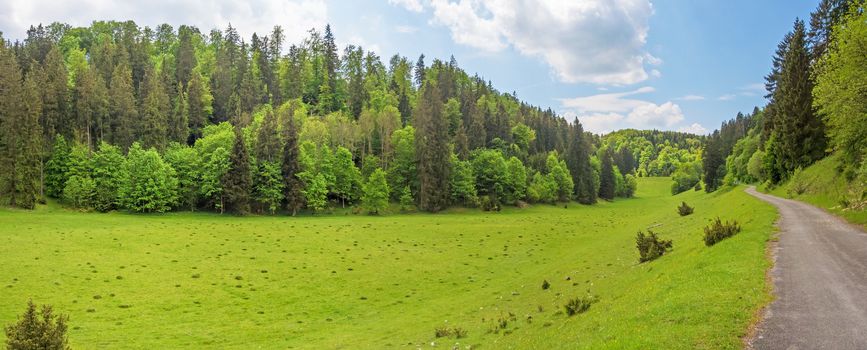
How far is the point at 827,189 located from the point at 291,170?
80648 mm

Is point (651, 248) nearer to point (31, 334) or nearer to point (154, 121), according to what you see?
point (31, 334)

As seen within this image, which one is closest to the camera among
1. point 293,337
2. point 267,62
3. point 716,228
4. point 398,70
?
point 293,337

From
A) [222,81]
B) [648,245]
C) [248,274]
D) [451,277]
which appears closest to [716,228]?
[648,245]

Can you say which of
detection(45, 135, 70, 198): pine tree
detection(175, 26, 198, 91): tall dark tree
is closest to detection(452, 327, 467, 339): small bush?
detection(45, 135, 70, 198): pine tree

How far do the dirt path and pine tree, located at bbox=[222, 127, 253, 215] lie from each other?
79.7 metres

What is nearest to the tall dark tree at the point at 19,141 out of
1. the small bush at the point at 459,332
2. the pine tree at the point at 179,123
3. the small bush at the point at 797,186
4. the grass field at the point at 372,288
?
the grass field at the point at 372,288

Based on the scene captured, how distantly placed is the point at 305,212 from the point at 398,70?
364ft

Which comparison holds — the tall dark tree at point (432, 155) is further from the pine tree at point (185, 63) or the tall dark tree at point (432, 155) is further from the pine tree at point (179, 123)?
the pine tree at point (185, 63)

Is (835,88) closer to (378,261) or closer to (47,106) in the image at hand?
(378,261)

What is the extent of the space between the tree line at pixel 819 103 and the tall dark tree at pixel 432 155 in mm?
60434

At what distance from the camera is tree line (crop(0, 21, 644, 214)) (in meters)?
80.6

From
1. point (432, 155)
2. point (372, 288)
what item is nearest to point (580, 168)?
point (432, 155)

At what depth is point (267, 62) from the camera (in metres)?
166

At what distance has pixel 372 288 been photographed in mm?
33469
